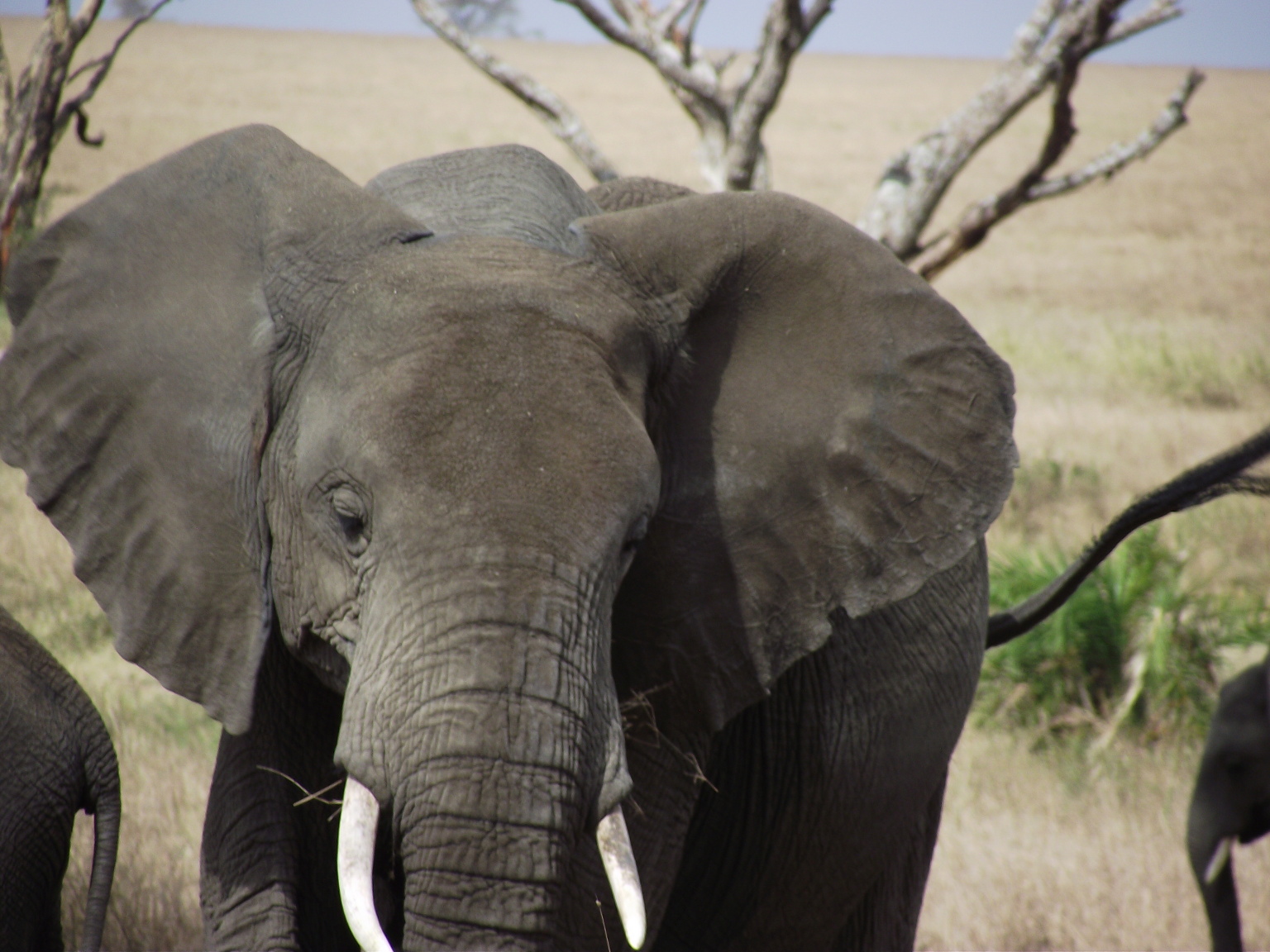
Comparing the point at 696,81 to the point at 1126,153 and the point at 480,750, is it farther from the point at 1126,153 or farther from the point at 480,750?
the point at 480,750

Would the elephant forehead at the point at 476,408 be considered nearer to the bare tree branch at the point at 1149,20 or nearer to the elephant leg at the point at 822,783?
the elephant leg at the point at 822,783

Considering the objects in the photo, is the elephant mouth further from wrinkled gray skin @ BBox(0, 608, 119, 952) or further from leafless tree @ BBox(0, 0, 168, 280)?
leafless tree @ BBox(0, 0, 168, 280)

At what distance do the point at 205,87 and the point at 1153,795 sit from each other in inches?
1411

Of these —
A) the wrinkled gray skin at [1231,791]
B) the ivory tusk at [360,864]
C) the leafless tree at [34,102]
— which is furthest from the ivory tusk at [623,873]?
the leafless tree at [34,102]

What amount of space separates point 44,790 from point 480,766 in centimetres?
147

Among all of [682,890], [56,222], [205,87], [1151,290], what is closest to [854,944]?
[682,890]

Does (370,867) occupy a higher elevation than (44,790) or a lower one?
higher

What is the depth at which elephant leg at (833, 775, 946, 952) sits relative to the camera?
3648 mm

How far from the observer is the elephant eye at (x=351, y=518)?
216 cm

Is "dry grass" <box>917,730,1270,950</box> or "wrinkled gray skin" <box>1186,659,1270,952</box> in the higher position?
"wrinkled gray skin" <box>1186,659,1270,952</box>

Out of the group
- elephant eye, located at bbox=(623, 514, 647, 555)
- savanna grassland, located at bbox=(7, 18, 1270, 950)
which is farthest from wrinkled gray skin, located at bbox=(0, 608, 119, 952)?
elephant eye, located at bbox=(623, 514, 647, 555)

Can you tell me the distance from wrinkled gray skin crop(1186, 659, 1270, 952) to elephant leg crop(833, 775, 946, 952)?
745 mm

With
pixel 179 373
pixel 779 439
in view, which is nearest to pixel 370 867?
pixel 179 373

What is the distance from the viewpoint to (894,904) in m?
3.69
